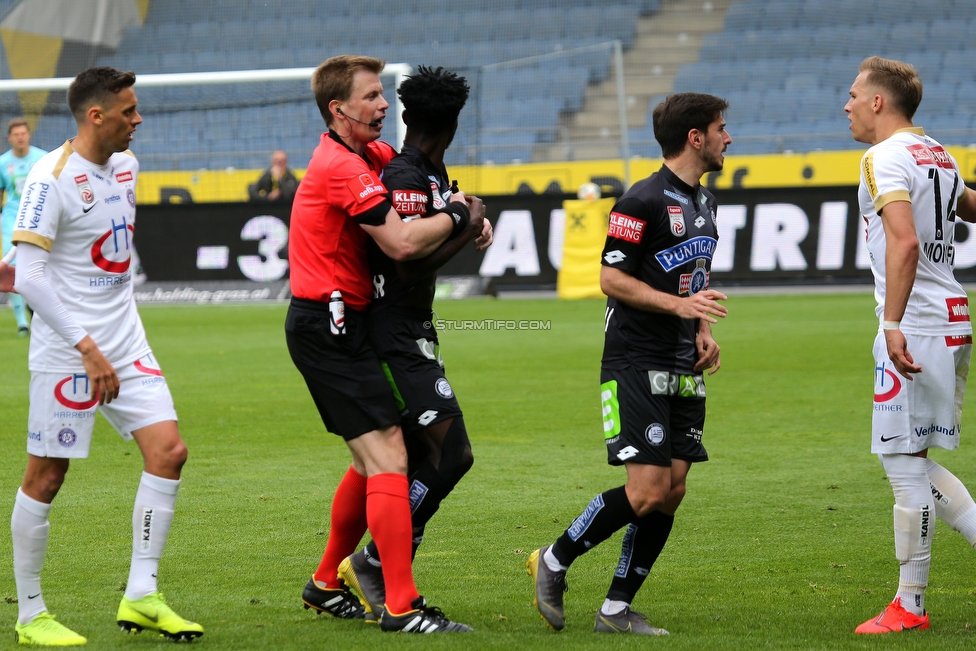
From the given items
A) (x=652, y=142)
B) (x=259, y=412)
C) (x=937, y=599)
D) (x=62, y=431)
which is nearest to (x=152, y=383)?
(x=62, y=431)

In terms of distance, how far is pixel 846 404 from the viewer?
9.20 m

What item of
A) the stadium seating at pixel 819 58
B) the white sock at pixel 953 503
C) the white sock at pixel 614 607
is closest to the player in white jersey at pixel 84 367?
the white sock at pixel 614 607

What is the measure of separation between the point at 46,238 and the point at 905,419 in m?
3.01

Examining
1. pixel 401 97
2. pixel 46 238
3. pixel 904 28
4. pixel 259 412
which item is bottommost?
pixel 259 412

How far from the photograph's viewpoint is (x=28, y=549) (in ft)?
13.4

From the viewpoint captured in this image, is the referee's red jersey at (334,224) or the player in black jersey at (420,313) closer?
the referee's red jersey at (334,224)

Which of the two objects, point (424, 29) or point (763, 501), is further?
point (424, 29)

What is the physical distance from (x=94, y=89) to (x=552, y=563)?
228 centimetres

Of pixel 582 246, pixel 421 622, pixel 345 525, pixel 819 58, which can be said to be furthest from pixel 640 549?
pixel 819 58

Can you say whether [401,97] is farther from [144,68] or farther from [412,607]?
[144,68]

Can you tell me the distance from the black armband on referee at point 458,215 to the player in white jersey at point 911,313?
4.65 feet

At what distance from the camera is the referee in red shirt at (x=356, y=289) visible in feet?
13.5

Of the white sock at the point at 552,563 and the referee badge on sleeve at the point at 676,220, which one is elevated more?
the referee badge on sleeve at the point at 676,220

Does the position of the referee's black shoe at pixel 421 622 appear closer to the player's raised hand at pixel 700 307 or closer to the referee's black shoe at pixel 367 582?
the referee's black shoe at pixel 367 582
